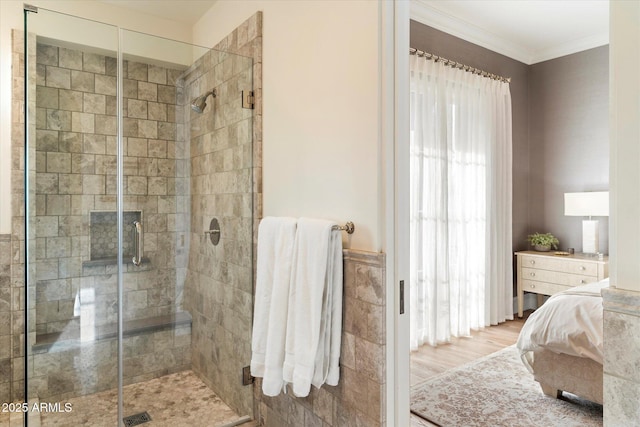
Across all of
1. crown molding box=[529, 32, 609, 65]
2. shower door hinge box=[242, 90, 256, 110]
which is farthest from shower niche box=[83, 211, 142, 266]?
crown molding box=[529, 32, 609, 65]

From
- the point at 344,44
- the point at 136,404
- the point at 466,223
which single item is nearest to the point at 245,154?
the point at 344,44

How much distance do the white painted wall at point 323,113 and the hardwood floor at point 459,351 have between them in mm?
1742

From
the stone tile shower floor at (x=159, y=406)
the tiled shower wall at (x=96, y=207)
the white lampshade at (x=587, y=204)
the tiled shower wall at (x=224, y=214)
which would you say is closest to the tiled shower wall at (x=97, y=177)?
the tiled shower wall at (x=96, y=207)

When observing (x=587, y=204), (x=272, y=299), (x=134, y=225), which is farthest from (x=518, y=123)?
(x=134, y=225)

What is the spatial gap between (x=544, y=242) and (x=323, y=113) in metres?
3.61

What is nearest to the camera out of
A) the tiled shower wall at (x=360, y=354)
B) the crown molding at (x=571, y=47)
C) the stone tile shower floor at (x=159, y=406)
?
the tiled shower wall at (x=360, y=354)

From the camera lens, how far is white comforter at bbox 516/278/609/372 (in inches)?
89.4

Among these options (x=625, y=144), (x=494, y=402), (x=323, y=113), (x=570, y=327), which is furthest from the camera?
(x=494, y=402)

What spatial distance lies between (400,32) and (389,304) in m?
0.99

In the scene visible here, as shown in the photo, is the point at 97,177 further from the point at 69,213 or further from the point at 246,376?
the point at 246,376

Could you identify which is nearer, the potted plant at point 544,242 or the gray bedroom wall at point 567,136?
the gray bedroom wall at point 567,136

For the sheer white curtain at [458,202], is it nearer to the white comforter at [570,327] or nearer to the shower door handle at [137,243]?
the white comforter at [570,327]

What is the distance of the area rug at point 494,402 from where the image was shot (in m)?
2.35

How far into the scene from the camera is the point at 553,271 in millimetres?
A: 4090
